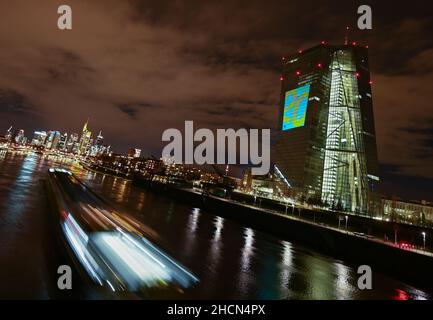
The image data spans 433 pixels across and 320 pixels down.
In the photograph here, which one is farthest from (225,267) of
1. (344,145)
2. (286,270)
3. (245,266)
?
(344,145)

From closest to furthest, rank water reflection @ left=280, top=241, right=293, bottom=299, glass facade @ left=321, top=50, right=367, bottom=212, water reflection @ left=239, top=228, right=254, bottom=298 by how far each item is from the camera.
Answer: water reflection @ left=239, top=228, right=254, bottom=298 < water reflection @ left=280, top=241, right=293, bottom=299 < glass facade @ left=321, top=50, right=367, bottom=212

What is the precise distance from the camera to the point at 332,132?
96.5 metres

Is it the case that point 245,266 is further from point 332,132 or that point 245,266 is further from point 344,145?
point 332,132

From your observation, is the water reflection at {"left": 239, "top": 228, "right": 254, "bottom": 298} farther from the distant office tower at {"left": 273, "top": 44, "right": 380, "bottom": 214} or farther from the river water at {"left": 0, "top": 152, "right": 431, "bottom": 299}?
the distant office tower at {"left": 273, "top": 44, "right": 380, "bottom": 214}

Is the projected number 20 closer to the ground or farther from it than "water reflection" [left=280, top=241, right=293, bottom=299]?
farther from it

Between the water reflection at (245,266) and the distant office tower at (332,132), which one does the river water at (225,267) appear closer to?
the water reflection at (245,266)

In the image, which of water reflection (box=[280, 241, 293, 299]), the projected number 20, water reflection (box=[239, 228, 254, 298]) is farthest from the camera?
the projected number 20

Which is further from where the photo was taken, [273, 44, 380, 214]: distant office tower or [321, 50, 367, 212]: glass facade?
[273, 44, 380, 214]: distant office tower

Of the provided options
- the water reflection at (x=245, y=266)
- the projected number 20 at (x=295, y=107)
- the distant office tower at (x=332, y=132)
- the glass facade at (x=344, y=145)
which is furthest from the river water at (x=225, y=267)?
the projected number 20 at (x=295, y=107)

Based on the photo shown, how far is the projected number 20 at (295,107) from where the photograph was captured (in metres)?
105

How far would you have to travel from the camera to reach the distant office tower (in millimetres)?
90062

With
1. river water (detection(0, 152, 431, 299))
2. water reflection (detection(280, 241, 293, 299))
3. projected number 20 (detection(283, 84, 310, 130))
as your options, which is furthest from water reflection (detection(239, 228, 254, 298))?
projected number 20 (detection(283, 84, 310, 130))

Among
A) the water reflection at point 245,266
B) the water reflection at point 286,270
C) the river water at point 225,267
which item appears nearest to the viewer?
the river water at point 225,267
